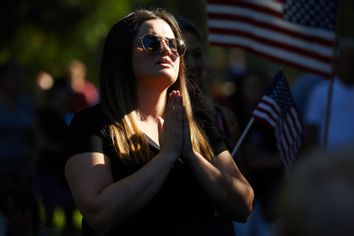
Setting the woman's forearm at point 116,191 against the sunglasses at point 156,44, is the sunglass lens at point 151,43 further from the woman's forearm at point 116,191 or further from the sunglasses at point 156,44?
the woman's forearm at point 116,191

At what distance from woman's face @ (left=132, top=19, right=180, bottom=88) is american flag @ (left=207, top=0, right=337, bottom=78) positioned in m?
2.44

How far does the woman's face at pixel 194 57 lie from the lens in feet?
16.9

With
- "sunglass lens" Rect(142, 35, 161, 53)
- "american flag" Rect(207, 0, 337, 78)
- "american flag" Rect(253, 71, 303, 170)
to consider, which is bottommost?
"american flag" Rect(253, 71, 303, 170)

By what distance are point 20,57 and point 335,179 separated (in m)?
15.8

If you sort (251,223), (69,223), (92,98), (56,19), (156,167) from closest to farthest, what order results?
(156,167) → (251,223) → (69,223) → (92,98) → (56,19)

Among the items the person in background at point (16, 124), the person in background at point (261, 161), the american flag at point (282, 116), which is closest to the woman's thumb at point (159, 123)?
the american flag at point (282, 116)

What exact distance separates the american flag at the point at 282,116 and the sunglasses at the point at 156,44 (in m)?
1.80

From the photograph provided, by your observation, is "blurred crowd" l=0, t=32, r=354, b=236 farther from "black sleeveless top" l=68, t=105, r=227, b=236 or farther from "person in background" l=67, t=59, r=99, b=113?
"black sleeveless top" l=68, t=105, r=227, b=236

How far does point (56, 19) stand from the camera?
17016 millimetres

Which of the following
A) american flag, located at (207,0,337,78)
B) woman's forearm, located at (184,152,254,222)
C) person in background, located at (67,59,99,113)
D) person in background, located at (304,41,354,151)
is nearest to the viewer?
woman's forearm, located at (184,152,254,222)

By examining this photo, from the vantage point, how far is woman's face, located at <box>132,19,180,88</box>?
4.17 metres

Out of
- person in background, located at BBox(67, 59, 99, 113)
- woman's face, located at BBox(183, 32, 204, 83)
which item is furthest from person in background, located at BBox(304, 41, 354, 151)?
woman's face, located at BBox(183, 32, 204, 83)

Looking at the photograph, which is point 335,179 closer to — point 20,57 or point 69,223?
point 69,223

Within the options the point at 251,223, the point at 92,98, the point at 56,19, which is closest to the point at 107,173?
the point at 251,223
